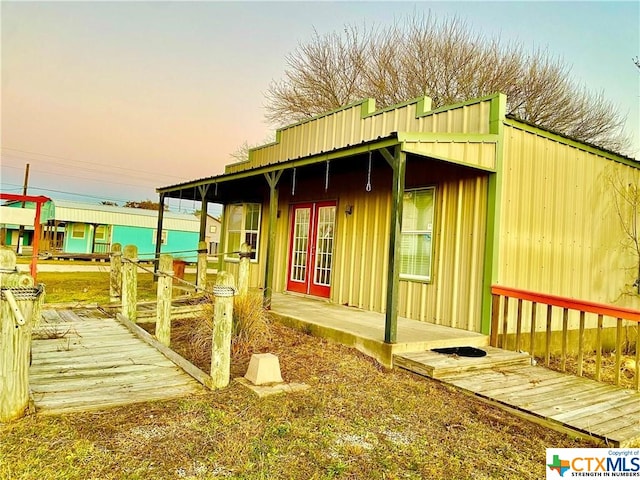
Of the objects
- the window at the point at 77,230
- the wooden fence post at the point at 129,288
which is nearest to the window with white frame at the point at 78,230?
the window at the point at 77,230

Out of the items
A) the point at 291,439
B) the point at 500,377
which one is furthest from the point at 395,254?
the point at 291,439

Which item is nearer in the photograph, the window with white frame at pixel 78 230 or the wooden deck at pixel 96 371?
the wooden deck at pixel 96 371

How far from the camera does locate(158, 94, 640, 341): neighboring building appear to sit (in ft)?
18.1

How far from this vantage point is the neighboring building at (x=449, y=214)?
5516mm

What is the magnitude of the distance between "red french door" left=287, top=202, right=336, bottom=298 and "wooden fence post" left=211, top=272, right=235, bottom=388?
4.70 meters

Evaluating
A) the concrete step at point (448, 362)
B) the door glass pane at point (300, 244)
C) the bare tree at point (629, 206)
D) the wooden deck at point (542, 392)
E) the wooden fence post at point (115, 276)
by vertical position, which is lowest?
the wooden deck at point (542, 392)

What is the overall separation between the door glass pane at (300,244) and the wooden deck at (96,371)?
4.03 metres

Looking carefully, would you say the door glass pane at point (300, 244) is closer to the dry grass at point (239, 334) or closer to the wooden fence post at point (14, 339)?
the dry grass at point (239, 334)

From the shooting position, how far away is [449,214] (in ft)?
20.0

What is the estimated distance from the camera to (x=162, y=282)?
17.1ft

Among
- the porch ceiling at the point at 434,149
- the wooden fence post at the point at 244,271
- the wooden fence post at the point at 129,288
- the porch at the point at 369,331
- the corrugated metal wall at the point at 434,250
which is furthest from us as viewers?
the wooden fence post at the point at 129,288

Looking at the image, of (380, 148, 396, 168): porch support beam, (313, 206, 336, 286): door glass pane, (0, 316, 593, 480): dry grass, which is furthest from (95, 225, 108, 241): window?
(0, 316, 593, 480): dry grass

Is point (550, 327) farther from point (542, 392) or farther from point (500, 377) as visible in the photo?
point (542, 392)

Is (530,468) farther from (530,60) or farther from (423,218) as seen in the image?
(530,60)
